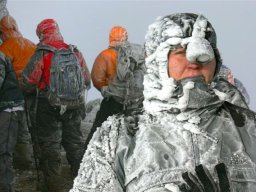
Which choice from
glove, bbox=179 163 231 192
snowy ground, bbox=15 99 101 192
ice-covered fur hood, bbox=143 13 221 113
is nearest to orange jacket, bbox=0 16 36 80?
snowy ground, bbox=15 99 101 192

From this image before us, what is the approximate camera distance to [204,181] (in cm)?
262

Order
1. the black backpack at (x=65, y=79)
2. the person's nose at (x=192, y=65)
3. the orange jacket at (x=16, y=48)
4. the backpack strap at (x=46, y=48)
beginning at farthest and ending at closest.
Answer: the orange jacket at (x=16, y=48) → the backpack strap at (x=46, y=48) → the black backpack at (x=65, y=79) → the person's nose at (x=192, y=65)

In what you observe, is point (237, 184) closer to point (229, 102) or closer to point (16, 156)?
point (229, 102)

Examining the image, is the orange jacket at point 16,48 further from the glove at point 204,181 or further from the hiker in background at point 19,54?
the glove at point 204,181

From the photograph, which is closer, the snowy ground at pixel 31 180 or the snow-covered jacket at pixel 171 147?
the snow-covered jacket at pixel 171 147

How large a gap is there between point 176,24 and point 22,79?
17.4 ft

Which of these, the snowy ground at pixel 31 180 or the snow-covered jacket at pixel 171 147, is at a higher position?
the snow-covered jacket at pixel 171 147

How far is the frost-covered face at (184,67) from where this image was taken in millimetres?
2797

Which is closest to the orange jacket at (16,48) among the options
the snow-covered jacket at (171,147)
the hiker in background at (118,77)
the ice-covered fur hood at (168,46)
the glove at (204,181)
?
the hiker in background at (118,77)

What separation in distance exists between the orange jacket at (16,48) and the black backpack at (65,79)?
89cm

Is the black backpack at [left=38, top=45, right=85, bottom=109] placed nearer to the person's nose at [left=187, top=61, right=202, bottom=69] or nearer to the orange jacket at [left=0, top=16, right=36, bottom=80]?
the orange jacket at [left=0, top=16, right=36, bottom=80]

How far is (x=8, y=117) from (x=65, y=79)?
1.01m

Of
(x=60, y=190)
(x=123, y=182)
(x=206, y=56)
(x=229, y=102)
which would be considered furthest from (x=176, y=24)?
(x=60, y=190)

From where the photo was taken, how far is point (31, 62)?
7.63 metres
